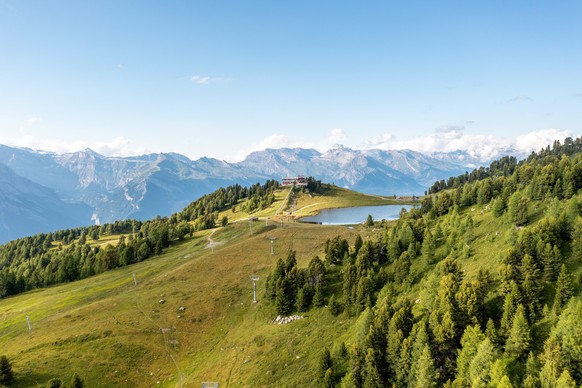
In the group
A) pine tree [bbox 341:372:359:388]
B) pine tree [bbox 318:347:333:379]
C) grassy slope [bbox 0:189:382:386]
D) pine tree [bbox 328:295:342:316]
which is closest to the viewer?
pine tree [bbox 341:372:359:388]

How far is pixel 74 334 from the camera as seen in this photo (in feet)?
282

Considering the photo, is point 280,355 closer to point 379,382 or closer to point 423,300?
point 379,382

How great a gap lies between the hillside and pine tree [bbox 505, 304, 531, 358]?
0.15 m

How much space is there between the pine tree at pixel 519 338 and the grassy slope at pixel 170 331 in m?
34.4

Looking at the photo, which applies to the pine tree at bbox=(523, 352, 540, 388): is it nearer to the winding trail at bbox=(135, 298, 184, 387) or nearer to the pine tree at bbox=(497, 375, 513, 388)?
the pine tree at bbox=(497, 375, 513, 388)

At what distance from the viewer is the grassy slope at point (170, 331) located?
71.4 m

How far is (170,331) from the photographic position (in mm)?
88875

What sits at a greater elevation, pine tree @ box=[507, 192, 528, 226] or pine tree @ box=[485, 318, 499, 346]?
pine tree @ box=[507, 192, 528, 226]

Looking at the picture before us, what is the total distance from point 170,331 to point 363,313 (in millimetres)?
53698

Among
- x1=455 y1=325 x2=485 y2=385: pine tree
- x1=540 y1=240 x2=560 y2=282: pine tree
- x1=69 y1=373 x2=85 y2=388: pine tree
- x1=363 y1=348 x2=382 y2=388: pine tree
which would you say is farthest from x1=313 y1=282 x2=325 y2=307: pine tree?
x1=69 y1=373 x2=85 y2=388: pine tree

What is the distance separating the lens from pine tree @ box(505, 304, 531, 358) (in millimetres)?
43562

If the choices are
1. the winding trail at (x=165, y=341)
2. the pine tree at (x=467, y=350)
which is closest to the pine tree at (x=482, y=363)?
the pine tree at (x=467, y=350)

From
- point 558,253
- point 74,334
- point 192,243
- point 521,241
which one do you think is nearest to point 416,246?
point 521,241

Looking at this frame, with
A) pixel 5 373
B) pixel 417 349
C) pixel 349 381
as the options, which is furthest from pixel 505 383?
pixel 5 373
